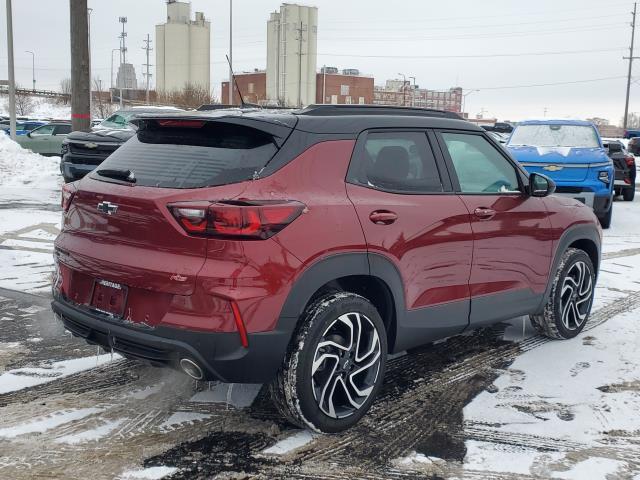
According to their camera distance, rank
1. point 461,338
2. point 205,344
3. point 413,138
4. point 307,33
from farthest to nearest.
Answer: point 307,33 → point 461,338 → point 413,138 → point 205,344

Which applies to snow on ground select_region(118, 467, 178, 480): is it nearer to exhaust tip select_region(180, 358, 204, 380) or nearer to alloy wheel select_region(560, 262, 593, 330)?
exhaust tip select_region(180, 358, 204, 380)

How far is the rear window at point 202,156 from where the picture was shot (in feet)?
11.0

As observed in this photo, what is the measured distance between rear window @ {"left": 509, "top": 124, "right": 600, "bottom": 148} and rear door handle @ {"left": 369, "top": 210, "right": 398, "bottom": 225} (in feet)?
29.1

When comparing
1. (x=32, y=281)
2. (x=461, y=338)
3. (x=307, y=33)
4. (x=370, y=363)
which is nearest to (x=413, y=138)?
(x=370, y=363)

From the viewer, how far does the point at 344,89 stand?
105 m

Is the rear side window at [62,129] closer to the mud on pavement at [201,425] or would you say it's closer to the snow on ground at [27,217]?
the snow on ground at [27,217]

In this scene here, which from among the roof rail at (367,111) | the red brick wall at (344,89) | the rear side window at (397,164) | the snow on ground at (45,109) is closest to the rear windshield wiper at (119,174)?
the roof rail at (367,111)

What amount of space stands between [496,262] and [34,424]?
2895 mm

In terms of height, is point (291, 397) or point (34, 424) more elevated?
A: point (291, 397)

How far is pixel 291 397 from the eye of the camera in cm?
342

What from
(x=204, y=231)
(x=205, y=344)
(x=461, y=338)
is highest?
(x=204, y=231)

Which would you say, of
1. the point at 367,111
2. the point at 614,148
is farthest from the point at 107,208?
the point at 614,148

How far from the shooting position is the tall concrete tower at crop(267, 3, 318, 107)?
90562 millimetres

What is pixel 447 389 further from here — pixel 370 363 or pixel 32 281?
pixel 32 281
